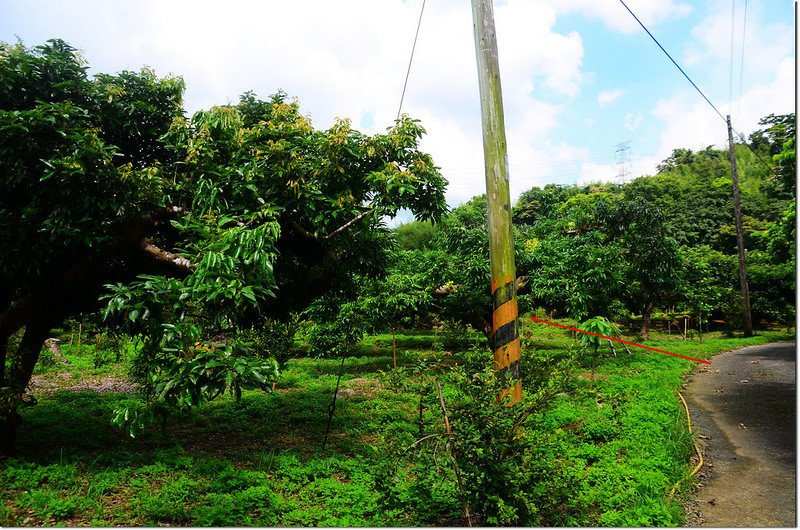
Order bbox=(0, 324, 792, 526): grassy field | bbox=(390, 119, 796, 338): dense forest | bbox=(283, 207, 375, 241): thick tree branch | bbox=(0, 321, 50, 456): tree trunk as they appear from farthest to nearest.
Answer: bbox=(390, 119, 796, 338): dense forest
bbox=(0, 321, 50, 456): tree trunk
bbox=(283, 207, 375, 241): thick tree branch
bbox=(0, 324, 792, 526): grassy field

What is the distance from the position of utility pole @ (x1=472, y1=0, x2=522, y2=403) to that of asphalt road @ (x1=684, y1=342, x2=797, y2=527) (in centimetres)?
266

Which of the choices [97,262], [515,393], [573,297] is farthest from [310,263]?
[573,297]

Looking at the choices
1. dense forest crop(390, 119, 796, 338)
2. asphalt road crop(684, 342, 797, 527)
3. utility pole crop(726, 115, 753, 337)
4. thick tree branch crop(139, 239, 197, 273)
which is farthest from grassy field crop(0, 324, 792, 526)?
utility pole crop(726, 115, 753, 337)

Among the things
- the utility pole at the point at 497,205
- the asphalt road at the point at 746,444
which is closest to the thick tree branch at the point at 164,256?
the utility pole at the point at 497,205

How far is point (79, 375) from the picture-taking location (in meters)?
13.1

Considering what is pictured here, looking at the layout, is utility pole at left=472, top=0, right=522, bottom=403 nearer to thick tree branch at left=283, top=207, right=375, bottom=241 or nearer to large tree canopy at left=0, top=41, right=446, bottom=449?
large tree canopy at left=0, top=41, right=446, bottom=449

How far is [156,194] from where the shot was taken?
17.0 ft

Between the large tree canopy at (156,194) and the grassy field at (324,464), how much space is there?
42.0 inches

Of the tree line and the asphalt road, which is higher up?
the tree line

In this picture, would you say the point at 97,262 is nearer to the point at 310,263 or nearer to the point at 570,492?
the point at 310,263

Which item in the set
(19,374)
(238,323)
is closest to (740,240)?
(238,323)

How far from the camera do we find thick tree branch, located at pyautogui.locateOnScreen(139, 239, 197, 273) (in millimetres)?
4898

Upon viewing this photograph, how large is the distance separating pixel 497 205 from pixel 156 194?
3587mm

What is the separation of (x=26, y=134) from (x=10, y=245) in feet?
3.69
